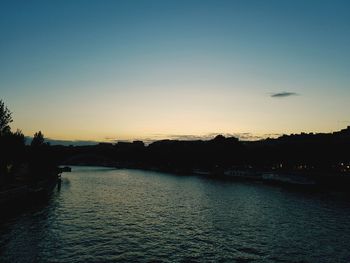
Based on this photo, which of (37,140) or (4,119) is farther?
(37,140)

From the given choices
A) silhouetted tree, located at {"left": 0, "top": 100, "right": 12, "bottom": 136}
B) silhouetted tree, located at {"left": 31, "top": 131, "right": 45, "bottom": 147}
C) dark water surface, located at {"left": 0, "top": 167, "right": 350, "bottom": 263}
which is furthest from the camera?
silhouetted tree, located at {"left": 31, "top": 131, "right": 45, "bottom": 147}

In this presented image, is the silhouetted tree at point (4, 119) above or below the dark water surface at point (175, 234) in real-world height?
above

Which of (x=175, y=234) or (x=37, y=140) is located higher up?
(x=37, y=140)

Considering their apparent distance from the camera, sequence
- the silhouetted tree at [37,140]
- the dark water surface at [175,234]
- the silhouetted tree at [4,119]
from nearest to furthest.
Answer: the dark water surface at [175,234], the silhouetted tree at [4,119], the silhouetted tree at [37,140]

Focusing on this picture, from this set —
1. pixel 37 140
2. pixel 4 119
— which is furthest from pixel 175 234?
pixel 37 140

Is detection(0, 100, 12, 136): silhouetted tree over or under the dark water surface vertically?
over

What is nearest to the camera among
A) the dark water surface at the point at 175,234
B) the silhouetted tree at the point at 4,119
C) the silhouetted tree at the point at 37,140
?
the dark water surface at the point at 175,234

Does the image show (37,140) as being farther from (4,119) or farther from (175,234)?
(175,234)

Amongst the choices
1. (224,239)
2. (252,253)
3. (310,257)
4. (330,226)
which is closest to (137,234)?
(224,239)

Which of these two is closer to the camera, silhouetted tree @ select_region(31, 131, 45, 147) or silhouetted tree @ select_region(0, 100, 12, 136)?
silhouetted tree @ select_region(0, 100, 12, 136)

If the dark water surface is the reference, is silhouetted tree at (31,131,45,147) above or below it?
above

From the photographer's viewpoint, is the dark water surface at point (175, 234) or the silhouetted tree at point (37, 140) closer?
the dark water surface at point (175, 234)

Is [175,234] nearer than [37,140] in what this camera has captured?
Yes

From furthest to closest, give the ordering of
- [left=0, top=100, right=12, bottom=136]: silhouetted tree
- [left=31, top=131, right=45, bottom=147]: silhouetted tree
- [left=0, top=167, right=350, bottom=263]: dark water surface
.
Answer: [left=31, top=131, right=45, bottom=147]: silhouetted tree < [left=0, top=100, right=12, bottom=136]: silhouetted tree < [left=0, top=167, right=350, bottom=263]: dark water surface
